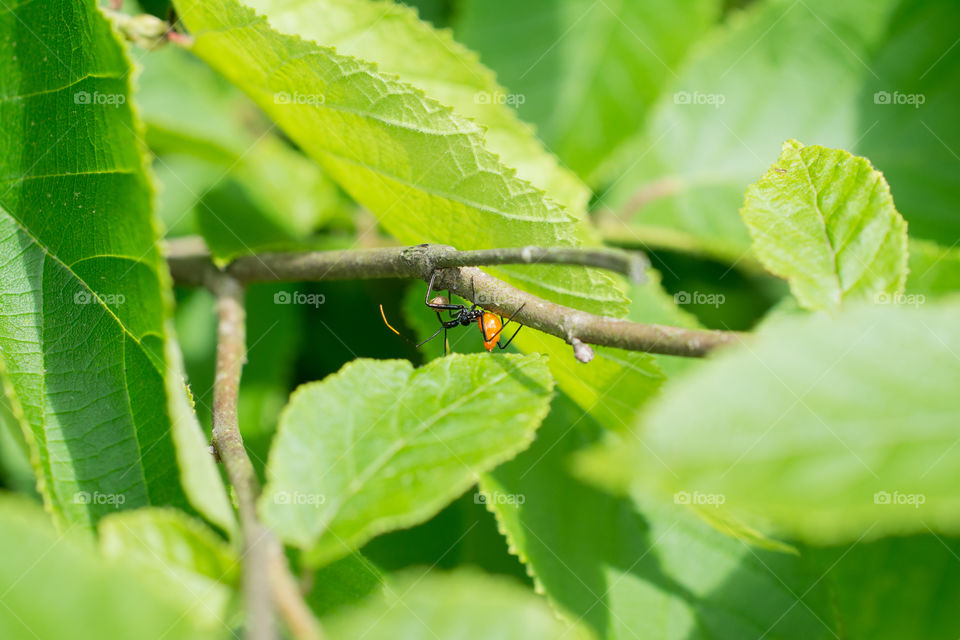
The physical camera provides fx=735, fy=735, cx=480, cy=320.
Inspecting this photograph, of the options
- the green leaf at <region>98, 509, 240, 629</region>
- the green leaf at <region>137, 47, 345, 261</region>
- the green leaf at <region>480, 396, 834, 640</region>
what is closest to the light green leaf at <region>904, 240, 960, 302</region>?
the green leaf at <region>480, 396, 834, 640</region>

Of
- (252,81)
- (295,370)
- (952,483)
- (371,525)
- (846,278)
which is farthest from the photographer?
(295,370)

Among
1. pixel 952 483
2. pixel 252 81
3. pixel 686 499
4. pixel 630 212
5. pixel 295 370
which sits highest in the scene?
pixel 252 81

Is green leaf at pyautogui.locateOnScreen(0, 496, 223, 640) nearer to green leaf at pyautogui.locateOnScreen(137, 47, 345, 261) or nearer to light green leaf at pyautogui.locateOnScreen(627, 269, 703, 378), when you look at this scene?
light green leaf at pyautogui.locateOnScreen(627, 269, 703, 378)

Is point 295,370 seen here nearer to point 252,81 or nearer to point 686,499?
point 252,81

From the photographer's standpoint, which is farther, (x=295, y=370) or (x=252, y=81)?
(x=295, y=370)

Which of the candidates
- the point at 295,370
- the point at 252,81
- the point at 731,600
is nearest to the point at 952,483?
the point at 731,600

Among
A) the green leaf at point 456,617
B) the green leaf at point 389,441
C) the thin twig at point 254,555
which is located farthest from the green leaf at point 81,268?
the green leaf at point 456,617
